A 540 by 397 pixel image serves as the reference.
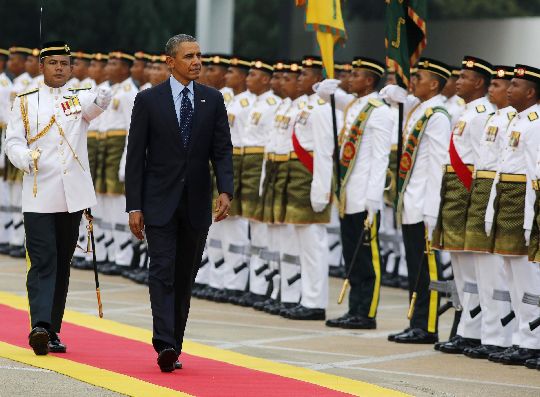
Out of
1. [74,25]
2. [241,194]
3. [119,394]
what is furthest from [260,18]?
[119,394]

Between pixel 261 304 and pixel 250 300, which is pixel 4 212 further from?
pixel 261 304

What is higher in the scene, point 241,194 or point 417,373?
point 241,194

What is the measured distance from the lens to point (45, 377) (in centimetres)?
973

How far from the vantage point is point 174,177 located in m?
10.2

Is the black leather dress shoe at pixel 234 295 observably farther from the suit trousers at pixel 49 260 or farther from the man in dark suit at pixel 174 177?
the man in dark suit at pixel 174 177

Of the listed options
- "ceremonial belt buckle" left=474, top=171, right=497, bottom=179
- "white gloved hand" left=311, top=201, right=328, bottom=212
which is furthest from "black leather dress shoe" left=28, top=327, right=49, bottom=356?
"white gloved hand" left=311, top=201, right=328, bottom=212

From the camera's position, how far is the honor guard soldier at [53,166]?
10.9 meters

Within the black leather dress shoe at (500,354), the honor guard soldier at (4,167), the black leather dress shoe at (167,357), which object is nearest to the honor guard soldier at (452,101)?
the black leather dress shoe at (500,354)

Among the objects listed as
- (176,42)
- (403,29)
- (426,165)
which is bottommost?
(426,165)

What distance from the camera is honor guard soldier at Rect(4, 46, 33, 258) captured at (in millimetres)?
19531

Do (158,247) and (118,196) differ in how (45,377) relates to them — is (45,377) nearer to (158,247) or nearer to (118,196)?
(158,247)

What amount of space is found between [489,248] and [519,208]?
439 mm

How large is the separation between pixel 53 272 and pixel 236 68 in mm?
5700

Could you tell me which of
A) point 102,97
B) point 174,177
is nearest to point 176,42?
point 174,177
